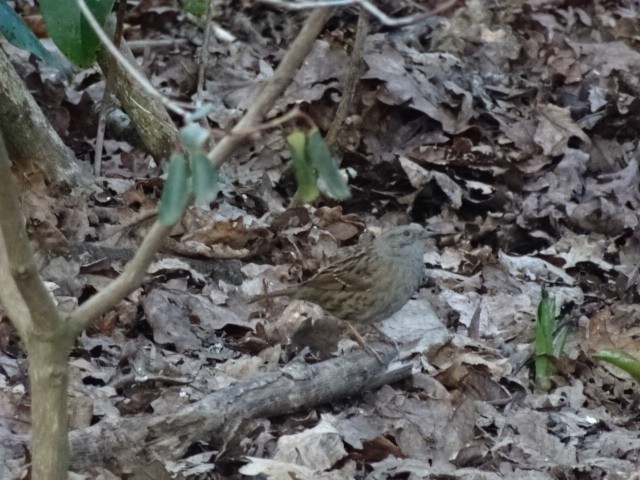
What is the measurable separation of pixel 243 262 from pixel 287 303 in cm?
45

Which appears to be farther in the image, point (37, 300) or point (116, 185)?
point (116, 185)

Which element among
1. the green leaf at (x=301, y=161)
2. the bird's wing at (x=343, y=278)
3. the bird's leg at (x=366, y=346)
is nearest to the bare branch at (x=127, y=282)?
the green leaf at (x=301, y=161)

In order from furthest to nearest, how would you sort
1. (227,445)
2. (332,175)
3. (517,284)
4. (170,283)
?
(517,284) < (170,283) < (227,445) < (332,175)

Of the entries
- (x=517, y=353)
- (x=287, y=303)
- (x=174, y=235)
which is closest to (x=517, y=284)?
(x=517, y=353)

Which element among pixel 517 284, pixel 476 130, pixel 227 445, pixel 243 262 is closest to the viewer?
pixel 227 445

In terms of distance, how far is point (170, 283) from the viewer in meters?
5.55

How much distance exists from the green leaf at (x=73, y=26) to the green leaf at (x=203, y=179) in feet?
10.9

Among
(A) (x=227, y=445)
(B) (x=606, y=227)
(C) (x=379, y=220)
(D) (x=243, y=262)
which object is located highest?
(A) (x=227, y=445)

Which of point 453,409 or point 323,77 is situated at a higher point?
point 323,77

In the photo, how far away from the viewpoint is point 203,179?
2.03m

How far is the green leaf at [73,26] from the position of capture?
5.18 m

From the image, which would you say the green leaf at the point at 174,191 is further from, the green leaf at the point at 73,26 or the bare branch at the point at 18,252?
the green leaf at the point at 73,26

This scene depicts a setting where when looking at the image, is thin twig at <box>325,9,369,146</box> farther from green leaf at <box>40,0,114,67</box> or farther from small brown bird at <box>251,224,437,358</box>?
green leaf at <box>40,0,114,67</box>

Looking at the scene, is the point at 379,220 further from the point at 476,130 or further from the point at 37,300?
the point at 37,300
